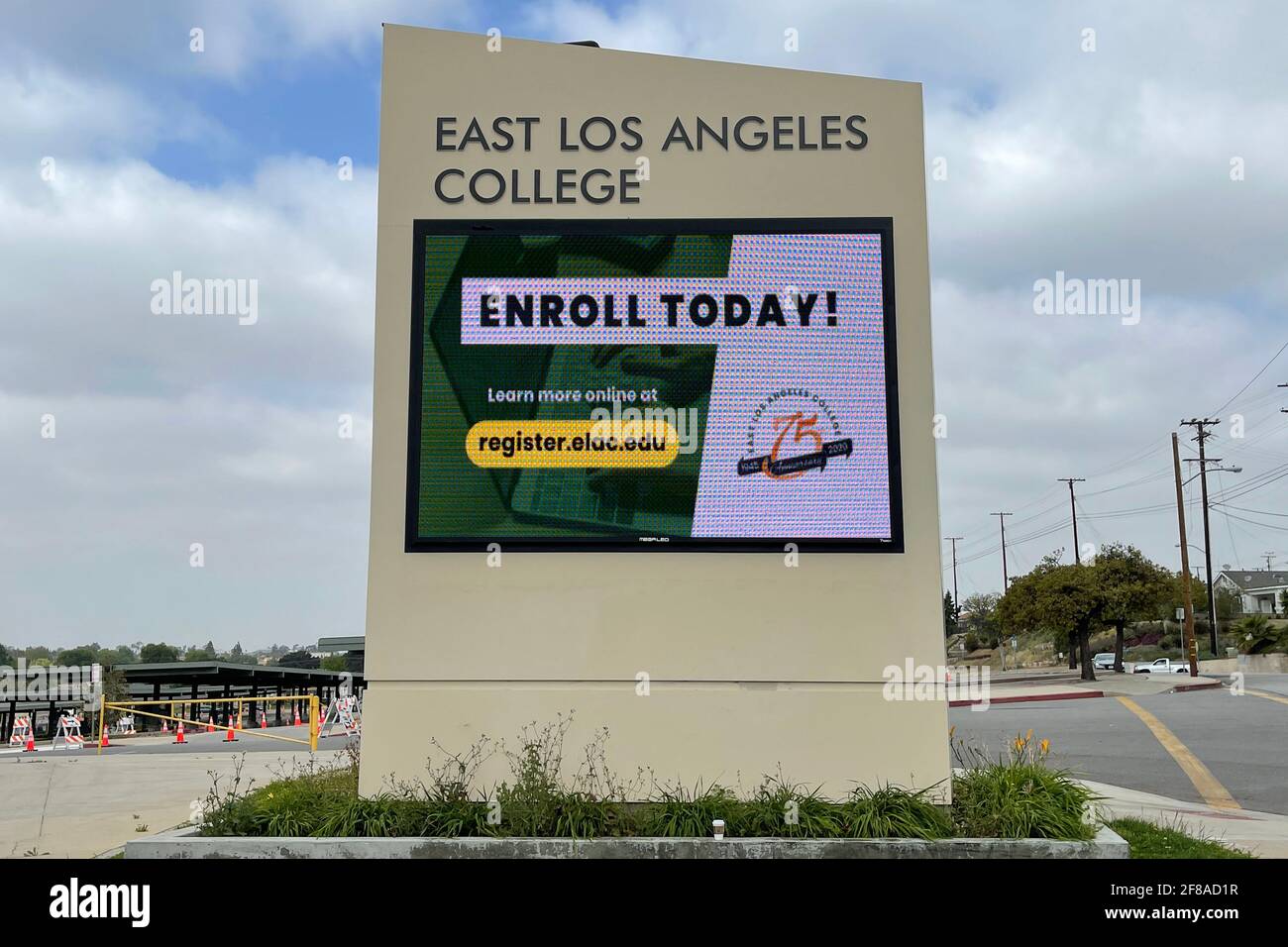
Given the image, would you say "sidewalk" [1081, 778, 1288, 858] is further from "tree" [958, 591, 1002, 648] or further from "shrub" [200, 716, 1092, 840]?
"tree" [958, 591, 1002, 648]

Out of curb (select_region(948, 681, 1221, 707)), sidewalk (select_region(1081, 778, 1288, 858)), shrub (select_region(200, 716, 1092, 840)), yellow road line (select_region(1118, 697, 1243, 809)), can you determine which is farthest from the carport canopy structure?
sidewalk (select_region(1081, 778, 1288, 858))

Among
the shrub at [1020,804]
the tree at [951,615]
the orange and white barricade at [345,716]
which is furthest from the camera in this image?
the tree at [951,615]

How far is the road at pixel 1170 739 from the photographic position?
39.0ft

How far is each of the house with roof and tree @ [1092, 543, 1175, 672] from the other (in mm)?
59798

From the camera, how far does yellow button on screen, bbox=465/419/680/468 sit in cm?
750

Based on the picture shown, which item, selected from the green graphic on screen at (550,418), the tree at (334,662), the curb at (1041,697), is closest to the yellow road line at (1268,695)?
the curb at (1041,697)

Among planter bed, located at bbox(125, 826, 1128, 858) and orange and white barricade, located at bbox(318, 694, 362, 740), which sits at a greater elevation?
planter bed, located at bbox(125, 826, 1128, 858)

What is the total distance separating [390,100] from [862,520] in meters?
4.99

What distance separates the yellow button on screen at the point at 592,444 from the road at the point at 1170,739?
21.2ft

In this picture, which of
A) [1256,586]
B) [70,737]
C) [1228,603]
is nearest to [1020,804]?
[70,737]

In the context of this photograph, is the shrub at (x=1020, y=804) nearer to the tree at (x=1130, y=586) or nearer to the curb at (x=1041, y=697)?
the curb at (x=1041, y=697)
